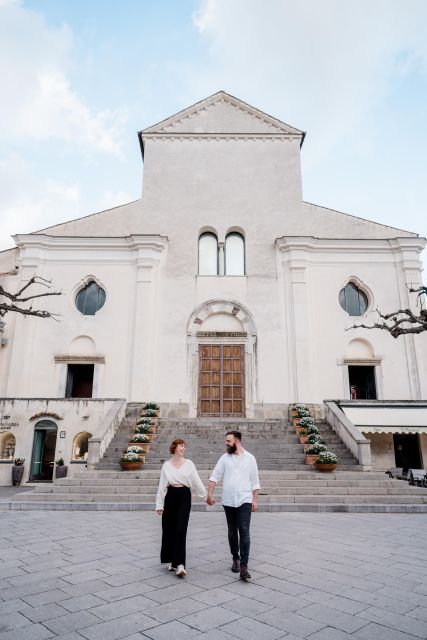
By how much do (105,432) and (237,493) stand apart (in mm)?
10759

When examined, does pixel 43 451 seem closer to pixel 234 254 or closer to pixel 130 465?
pixel 130 465

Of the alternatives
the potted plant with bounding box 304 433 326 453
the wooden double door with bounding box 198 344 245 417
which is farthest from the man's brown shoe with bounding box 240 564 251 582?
the wooden double door with bounding box 198 344 245 417

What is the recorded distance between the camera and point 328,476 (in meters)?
13.1

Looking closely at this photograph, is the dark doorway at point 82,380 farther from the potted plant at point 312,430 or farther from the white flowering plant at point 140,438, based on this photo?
the potted plant at point 312,430

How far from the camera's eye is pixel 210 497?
18.8 feet

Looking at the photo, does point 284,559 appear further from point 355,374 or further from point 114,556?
point 355,374

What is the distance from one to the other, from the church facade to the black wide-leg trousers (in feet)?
41.1

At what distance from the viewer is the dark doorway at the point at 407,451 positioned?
18.2 meters

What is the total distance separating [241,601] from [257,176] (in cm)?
2179

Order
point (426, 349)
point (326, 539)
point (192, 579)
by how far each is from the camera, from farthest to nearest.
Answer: point (426, 349) → point (326, 539) → point (192, 579)

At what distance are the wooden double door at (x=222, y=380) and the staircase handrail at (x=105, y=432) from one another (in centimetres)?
382

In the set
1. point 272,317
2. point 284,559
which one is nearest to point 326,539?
point 284,559

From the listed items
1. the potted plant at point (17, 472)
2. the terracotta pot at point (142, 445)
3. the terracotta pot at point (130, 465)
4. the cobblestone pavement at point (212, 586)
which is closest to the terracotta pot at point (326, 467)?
the cobblestone pavement at point (212, 586)

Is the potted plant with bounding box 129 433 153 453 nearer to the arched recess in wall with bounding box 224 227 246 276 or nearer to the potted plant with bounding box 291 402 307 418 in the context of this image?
the potted plant with bounding box 291 402 307 418
